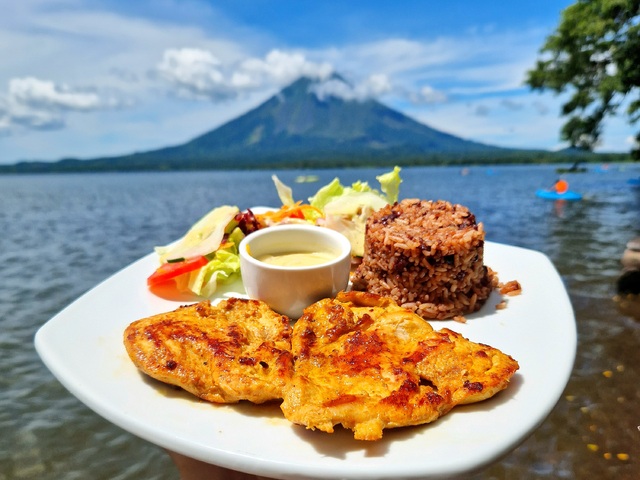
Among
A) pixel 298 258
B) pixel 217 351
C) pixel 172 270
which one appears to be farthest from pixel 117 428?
pixel 217 351

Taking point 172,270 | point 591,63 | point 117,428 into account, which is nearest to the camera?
point 172,270

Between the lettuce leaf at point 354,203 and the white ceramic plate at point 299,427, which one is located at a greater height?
the lettuce leaf at point 354,203

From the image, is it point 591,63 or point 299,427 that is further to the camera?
point 591,63

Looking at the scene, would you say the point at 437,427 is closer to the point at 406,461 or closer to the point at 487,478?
the point at 406,461

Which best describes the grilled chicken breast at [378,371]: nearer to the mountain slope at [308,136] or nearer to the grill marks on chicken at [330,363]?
the grill marks on chicken at [330,363]

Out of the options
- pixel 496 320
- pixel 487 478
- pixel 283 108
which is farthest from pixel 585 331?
pixel 283 108

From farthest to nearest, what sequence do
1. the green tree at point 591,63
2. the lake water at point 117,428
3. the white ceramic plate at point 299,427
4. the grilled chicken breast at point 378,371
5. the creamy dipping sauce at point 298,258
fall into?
the green tree at point 591,63 < the lake water at point 117,428 < the creamy dipping sauce at point 298,258 < the grilled chicken breast at point 378,371 < the white ceramic plate at point 299,427

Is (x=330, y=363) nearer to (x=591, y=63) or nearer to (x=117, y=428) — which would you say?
(x=117, y=428)

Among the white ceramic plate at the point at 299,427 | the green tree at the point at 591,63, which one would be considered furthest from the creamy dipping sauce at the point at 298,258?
the green tree at the point at 591,63
